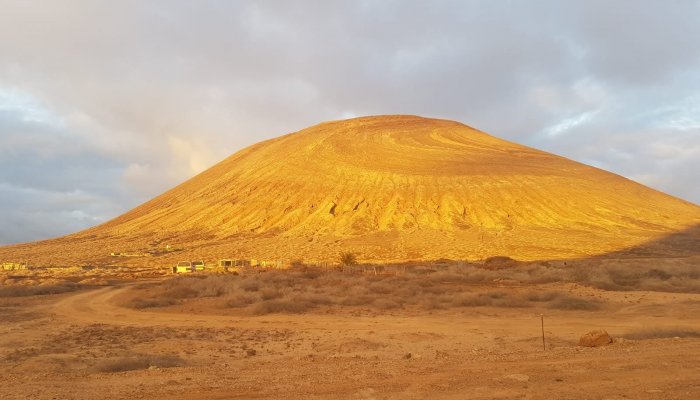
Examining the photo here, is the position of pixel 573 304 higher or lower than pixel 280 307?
lower

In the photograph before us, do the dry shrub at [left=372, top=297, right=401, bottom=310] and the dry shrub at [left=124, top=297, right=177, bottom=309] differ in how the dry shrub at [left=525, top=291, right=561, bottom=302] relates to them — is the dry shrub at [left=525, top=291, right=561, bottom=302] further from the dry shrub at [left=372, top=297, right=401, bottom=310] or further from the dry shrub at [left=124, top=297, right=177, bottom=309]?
the dry shrub at [left=124, top=297, right=177, bottom=309]

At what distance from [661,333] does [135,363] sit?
461 inches

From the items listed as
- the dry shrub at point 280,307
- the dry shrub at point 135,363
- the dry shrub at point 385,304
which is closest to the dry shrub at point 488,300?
the dry shrub at point 385,304

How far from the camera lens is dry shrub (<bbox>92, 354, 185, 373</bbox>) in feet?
32.4

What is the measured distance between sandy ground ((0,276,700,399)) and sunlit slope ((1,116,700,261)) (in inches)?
1125

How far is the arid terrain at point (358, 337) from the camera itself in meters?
7.77

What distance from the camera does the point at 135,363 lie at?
405 inches

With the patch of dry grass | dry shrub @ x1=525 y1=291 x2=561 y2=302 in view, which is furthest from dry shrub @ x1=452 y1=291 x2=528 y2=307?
dry shrub @ x1=525 y1=291 x2=561 y2=302

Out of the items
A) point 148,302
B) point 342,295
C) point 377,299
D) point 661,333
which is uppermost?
point 148,302

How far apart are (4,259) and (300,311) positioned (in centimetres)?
4977

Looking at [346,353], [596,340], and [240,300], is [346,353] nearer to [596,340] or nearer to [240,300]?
[596,340]

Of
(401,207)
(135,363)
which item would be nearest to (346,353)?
(135,363)

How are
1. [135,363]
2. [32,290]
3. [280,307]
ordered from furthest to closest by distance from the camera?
[32,290]
[280,307]
[135,363]

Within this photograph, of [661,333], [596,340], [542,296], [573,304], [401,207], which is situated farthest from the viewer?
[401,207]
